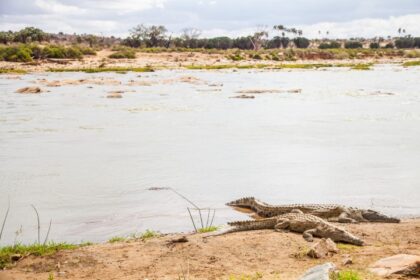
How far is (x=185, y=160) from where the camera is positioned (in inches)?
523

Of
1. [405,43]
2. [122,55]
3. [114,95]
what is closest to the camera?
[114,95]

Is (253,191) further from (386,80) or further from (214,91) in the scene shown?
(386,80)

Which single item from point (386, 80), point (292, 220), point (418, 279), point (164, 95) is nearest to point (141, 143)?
point (292, 220)

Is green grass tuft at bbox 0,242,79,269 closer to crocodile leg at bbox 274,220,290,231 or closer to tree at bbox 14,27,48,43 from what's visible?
crocodile leg at bbox 274,220,290,231

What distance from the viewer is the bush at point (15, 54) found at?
54.8 meters

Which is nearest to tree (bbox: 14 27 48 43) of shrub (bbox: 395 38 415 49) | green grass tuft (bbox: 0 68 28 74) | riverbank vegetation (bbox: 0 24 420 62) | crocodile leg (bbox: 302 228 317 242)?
riverbank vegetation (bbox: 0 24 420 62)

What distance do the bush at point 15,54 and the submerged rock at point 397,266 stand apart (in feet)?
177

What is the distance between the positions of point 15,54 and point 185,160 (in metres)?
47.3

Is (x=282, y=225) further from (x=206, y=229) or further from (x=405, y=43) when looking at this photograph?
(x=405, y=43)

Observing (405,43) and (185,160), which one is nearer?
(185,160)

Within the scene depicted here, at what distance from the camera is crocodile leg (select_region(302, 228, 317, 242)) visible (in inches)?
288

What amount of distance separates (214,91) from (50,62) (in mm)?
28817

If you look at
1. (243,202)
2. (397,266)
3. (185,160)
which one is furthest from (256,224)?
(185,160)

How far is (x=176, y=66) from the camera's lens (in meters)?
57.6
